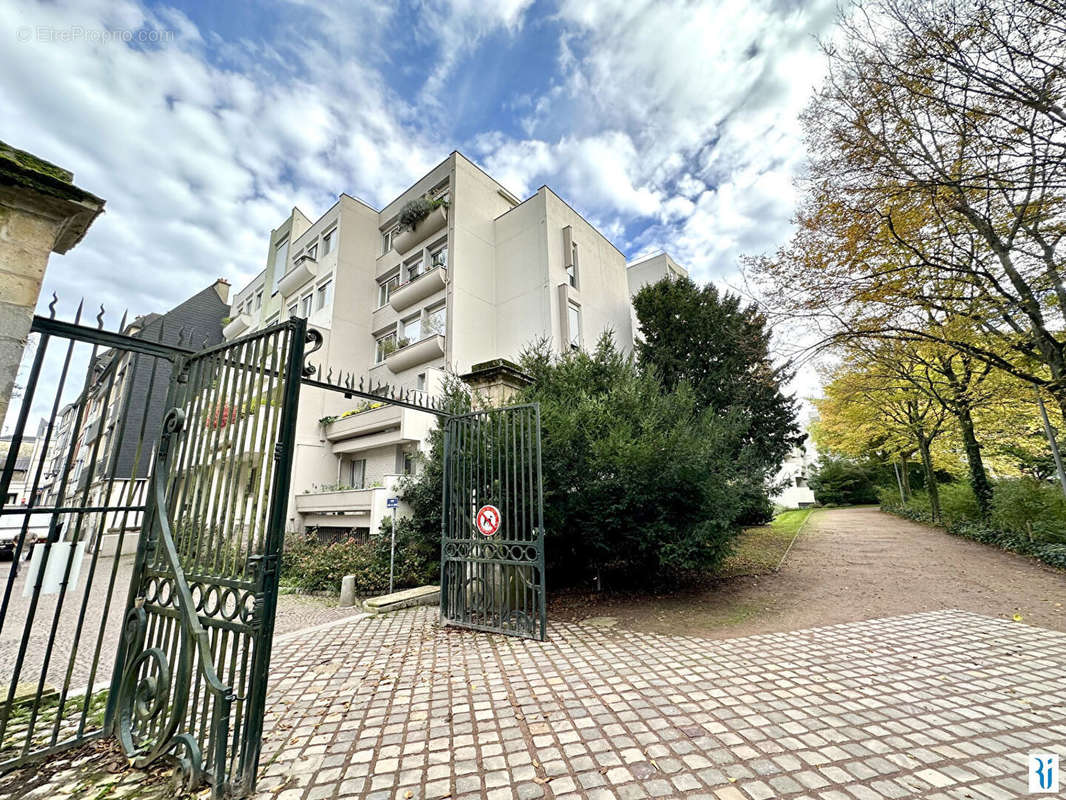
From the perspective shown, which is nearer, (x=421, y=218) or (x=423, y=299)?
(x=423, y=299)

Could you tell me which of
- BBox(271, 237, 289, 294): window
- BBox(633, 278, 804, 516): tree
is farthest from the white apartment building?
BBox(633, 278, 804, 516): tree

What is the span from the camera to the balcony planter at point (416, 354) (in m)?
14.8

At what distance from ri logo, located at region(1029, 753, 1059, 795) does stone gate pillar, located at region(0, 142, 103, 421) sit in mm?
5679

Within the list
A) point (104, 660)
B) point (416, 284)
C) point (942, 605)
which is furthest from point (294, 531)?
point (942, 605)

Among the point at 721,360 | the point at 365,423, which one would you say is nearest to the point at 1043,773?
the point at 721,360

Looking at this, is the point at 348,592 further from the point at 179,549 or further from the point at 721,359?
the point at 721,359

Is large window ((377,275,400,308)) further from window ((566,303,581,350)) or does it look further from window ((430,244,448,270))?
window ((566,303,581,350))

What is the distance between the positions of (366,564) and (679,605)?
642 centimetres

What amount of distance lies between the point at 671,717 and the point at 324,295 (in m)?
19.0

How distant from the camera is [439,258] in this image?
1669cm

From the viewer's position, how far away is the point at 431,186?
17.4m

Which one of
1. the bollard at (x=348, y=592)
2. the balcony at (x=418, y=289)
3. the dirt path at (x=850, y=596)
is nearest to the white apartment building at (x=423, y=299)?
the balcony at (x=418, y=289)

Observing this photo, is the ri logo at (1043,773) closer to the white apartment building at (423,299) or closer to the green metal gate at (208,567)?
the green metal gate at (208,567)

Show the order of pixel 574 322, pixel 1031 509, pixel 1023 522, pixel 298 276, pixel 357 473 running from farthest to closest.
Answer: pixel 298 276 < pixel 574 322 < pixel 357 473 < pixel 1023 522 < pixel 1031 509
